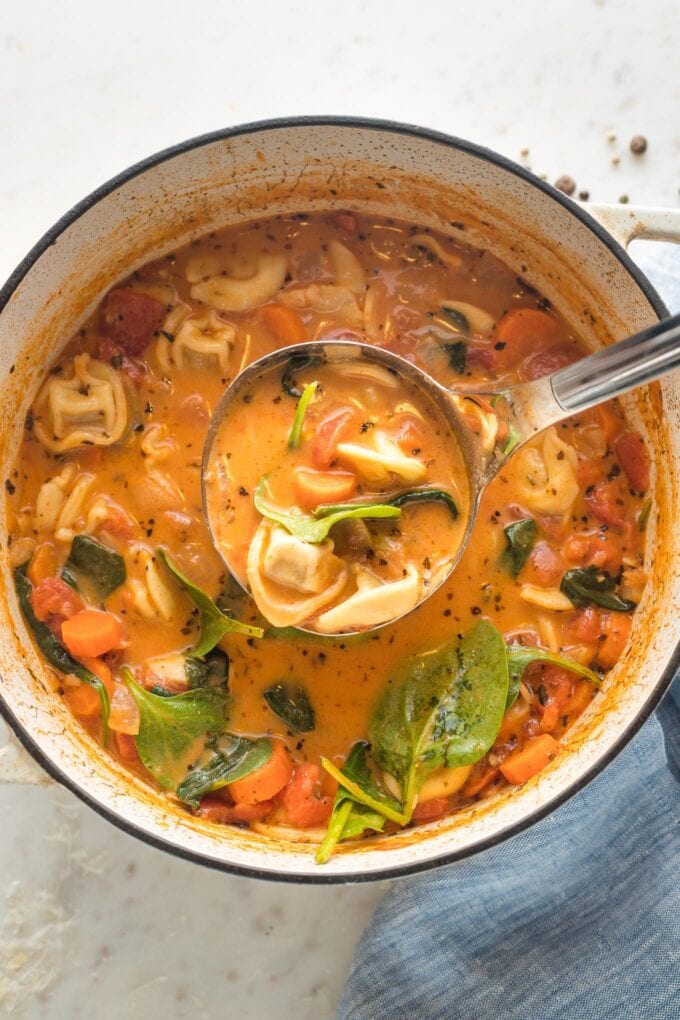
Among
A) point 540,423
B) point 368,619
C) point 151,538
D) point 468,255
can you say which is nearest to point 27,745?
point 151,538

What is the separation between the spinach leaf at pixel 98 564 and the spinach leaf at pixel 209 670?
13.2 inches

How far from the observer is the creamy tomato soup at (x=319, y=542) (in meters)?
2.96

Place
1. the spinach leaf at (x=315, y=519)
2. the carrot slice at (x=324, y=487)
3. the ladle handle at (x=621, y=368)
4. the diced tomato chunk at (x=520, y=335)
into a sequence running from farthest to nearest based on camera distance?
the diced tomato chunk at (x=520, y=335), the carrot slice at (x=324, y=487), the spinach leaf at (x=315, y=519), the ladle handle at (x=621, y=368)

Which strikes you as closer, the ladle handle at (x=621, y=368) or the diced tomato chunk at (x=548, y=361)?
the ladle handle at (x=621, y=368)

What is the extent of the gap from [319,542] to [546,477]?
0.79m

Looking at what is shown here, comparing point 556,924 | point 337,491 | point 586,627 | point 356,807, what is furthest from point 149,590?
point 556,924

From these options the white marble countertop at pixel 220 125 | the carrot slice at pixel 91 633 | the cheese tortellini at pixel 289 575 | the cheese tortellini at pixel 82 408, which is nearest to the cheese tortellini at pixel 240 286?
the cheese tortellini at pixel 82 408

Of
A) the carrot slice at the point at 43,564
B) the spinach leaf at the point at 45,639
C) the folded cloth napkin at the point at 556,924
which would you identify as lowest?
the folded cloth napkin at the point at 556,924

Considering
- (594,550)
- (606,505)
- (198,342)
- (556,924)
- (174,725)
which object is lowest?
(556,924)

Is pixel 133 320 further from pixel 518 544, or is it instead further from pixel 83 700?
pixel 518 544

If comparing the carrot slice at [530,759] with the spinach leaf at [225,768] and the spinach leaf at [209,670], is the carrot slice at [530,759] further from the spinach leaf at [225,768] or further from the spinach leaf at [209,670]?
the spinach leaf at [209,670]

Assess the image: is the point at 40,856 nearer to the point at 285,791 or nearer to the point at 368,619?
the point at 285,791

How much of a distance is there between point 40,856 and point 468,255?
7.95ft

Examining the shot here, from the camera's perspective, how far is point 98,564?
123 inches
